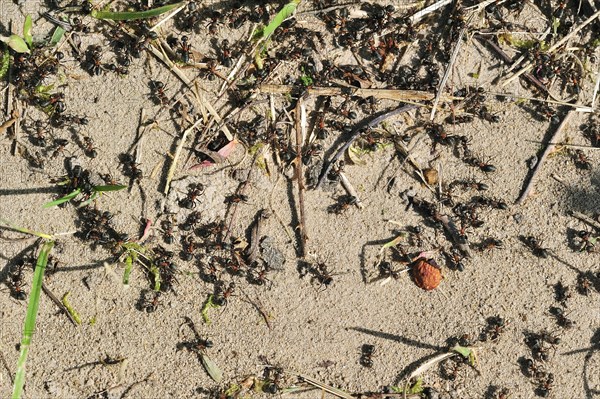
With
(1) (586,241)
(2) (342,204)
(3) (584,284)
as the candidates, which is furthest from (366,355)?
(1) (586,241)

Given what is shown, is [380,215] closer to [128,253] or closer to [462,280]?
[462,280]

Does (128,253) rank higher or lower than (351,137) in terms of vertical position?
higher

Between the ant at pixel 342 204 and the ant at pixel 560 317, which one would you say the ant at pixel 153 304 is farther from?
the ant at pixel 560 317

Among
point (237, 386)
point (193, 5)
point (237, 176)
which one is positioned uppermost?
point (193, 5)

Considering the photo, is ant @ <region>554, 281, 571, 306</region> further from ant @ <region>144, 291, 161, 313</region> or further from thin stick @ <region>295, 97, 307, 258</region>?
ant @ <region>144, 291, 161, 313</region>

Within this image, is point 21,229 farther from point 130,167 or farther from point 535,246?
point 535,246

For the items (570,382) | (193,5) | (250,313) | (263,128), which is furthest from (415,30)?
(570,382)

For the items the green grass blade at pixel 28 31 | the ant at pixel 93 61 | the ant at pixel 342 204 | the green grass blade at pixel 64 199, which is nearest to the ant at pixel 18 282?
the green grass blade at pixel 64 199
